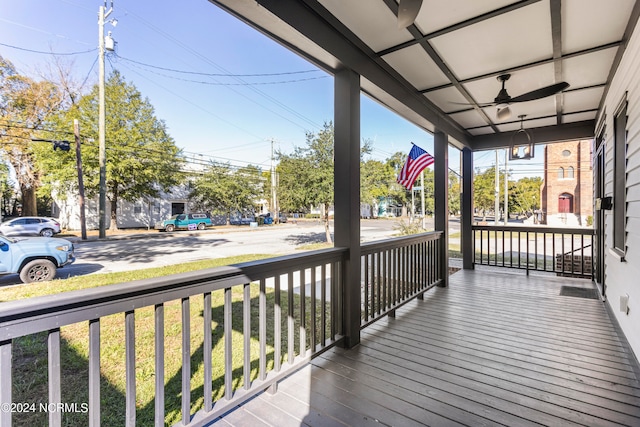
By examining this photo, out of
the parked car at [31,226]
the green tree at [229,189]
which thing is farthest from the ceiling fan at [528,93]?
the green tree at [229,189]

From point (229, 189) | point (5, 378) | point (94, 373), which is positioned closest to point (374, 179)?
point (229, 189)

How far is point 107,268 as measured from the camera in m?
4.96

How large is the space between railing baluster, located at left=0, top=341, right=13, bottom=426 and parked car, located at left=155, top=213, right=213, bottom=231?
18.7 feet

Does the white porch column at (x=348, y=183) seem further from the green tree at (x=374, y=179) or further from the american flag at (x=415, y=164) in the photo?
the green tree at (x=374, y=179)

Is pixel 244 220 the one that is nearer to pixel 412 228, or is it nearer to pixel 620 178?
pixel 412 228

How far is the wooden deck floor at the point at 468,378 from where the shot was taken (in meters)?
1.65

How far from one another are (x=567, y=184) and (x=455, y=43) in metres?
22.6

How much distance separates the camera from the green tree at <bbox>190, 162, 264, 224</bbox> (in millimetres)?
15587

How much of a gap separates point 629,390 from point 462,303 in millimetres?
1828

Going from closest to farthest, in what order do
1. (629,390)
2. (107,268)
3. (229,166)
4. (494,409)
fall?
(494,409)
(629,390)
(107,268)
(229,166)

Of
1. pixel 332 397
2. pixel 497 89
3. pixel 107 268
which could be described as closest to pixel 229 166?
pixel 107 268

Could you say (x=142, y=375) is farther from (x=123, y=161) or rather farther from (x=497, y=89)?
(x=497, y=89)

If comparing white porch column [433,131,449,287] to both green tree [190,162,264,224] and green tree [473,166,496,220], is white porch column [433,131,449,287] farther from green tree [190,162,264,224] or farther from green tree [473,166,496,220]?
green tree [473,166,496,220]

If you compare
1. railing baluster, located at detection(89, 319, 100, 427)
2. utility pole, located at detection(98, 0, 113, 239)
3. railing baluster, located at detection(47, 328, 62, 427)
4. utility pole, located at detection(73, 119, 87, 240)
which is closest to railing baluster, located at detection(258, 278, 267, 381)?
railing baluster, located at detection(89, 319, 100, 427)
